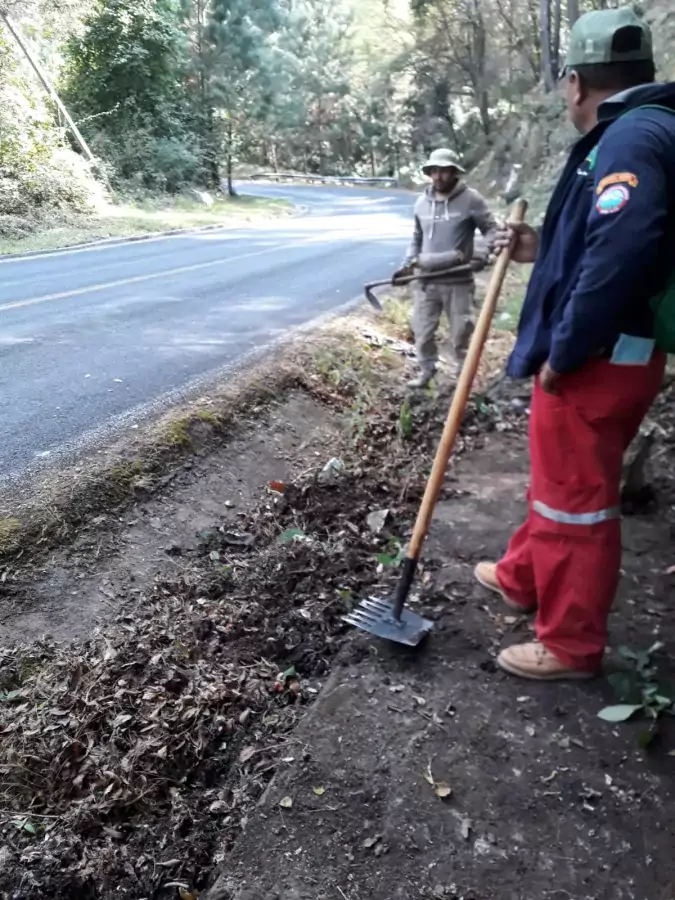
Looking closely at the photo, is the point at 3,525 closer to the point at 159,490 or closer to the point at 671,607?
the point at 159,490

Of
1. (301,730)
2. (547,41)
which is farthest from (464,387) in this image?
(547,41)

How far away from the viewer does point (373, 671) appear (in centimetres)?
290

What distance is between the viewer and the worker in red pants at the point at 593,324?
2.10 metres

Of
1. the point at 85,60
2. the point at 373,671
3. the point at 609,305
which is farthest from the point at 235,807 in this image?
the point at 85,60

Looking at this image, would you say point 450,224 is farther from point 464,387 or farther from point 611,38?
point 611,38

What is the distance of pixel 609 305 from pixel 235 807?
2.02 metres

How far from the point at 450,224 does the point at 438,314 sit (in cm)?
79

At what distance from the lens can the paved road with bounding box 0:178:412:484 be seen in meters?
5.09

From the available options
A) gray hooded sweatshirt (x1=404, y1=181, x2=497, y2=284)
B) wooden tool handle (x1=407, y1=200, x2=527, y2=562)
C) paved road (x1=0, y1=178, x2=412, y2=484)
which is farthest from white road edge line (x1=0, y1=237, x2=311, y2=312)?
wooden tool handle (x1=407, y1=200, x2=527, y2=562)

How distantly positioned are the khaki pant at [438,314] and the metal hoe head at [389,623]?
3568mm

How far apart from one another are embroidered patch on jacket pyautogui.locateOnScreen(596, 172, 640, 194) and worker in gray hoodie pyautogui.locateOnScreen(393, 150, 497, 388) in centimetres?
356

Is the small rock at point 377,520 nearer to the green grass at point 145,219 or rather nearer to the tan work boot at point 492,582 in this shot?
the tan work boot at point 492,582

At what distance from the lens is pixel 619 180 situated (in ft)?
6.84

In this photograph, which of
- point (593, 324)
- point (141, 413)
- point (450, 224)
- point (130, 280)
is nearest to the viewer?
point (593, 324)
